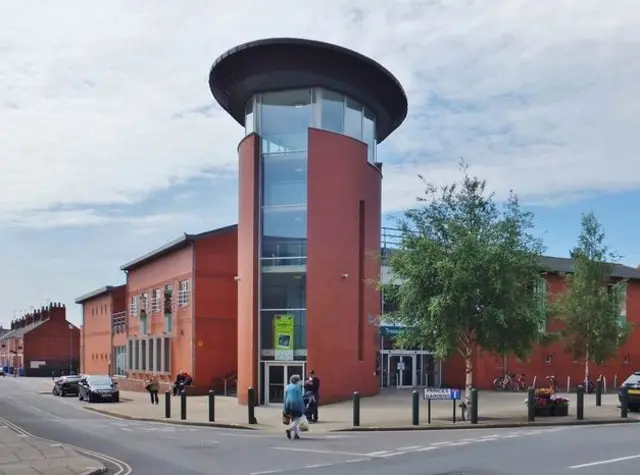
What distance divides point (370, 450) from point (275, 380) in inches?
681

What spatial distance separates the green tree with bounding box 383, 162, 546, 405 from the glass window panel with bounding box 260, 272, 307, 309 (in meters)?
7.36

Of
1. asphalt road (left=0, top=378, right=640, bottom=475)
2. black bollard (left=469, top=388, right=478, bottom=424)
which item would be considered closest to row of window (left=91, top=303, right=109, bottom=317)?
asphalt road (left=0, top=378, right=640, bottom=475)

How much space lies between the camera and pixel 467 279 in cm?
2522

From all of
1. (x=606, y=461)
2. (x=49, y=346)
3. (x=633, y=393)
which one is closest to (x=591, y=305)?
(x=633, y=393)

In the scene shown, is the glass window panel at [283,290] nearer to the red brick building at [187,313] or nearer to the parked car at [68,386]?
the red brick building at [187,313]

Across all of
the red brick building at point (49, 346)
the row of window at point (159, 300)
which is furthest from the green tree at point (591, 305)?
the red brick building at point (49, 346)

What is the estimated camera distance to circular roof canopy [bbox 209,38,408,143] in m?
33.6

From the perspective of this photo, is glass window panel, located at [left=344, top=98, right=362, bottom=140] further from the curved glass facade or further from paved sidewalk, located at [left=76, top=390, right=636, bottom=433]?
paved sidewalk, located at [left=76, top=390, right=636, bottom=433]

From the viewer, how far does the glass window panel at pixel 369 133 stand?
122 ft

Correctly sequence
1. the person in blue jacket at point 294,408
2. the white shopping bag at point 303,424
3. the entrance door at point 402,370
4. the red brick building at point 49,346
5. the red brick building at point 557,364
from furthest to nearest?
1. the red brick building at point 49,346
2. the red brick building at point 557,364
3. the entrance door at point 402,370
4. the white shopping bag at point 303,424
5. the person in blue jacket at point 294,408

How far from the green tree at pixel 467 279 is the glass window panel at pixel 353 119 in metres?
9.53

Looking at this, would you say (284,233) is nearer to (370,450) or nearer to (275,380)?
(275,380)

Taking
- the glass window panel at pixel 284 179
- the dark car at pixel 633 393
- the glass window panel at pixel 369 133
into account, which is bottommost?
the dark car at pixel 633 393

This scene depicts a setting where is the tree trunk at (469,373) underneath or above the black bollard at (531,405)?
above
